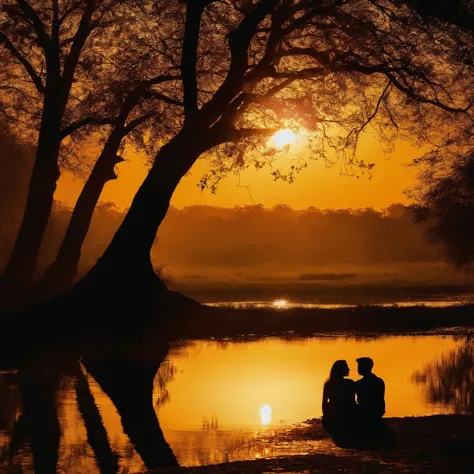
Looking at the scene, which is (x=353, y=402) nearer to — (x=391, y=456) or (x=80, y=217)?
(x=391, y=456)

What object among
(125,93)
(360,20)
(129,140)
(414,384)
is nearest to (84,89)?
(129,140)

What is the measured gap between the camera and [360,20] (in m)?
32.2

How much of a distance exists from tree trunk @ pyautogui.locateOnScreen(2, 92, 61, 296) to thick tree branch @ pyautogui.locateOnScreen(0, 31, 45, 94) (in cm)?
79

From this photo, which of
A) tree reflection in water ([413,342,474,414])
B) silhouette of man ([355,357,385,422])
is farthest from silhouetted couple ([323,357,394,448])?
tree reflection in water ([413,342,474,414])

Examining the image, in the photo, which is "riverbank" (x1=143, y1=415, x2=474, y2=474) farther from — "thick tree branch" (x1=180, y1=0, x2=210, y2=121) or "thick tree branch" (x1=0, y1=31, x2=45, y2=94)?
"thick tree branch" (x1=0, y1=31, x2=45, y2=94)

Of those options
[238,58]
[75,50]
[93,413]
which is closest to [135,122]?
[75,50]

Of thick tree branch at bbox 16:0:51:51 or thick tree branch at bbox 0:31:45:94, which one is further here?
thick tree branch at bbox 0:31:45:94

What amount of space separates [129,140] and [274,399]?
82.0 ft

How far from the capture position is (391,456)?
11.6m

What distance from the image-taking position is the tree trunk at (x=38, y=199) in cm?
3850

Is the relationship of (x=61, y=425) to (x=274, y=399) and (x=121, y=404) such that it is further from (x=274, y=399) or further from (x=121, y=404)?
(x=274, y=399)

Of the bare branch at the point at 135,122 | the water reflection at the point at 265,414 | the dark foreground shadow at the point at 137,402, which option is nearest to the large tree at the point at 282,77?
the bare branch at the point at 135,122

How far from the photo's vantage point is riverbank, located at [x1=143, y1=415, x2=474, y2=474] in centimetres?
1075

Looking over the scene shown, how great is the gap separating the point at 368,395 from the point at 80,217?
27.3 m
